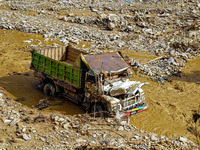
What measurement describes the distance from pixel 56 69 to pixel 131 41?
9.53 metres

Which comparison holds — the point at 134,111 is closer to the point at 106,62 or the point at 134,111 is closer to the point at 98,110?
the point at 98,110

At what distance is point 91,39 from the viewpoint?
19938 millimetres

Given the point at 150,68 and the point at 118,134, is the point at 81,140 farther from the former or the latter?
the point at 150,68

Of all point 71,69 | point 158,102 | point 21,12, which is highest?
point 21,12

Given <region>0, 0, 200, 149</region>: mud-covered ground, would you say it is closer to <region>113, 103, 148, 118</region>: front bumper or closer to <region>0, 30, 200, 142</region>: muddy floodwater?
<region>0, 30, 200, 142</region>: muddy floodwater

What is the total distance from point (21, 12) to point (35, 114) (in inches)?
742

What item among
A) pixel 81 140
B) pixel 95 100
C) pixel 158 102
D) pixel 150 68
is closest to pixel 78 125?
pixel 81 140

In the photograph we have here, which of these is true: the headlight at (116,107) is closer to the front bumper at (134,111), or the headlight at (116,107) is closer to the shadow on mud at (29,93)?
the front bumper at (134,111)

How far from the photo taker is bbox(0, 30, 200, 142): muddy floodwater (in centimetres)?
1011

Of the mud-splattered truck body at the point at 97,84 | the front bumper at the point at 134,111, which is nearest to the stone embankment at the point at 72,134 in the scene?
the front bumper at the point at 134,111

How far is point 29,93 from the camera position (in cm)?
1266

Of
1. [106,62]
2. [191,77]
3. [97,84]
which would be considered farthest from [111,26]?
[97,84]

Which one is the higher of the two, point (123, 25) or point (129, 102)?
point (123, 25)

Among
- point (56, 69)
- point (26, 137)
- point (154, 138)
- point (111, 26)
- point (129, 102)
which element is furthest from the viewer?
point (111, 26)
